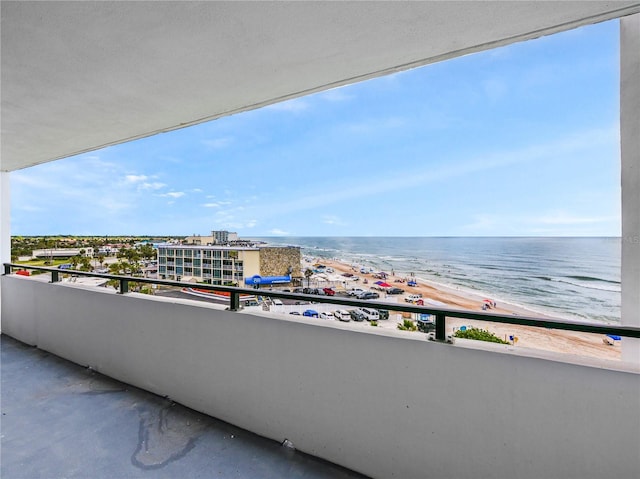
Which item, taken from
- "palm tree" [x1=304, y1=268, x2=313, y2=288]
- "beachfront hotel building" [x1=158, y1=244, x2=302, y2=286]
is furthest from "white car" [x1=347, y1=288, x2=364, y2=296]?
"beachfront hotel building" [x1=158, y1=244, x2=302, y2=286]

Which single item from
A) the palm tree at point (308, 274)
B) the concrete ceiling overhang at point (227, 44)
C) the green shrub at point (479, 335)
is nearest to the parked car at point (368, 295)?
the palm tree at point (308, 274)

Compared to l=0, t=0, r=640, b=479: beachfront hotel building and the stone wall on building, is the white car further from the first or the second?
the stone wall on building

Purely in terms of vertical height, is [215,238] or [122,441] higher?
[215,238]

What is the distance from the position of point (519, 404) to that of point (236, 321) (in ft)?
4.83

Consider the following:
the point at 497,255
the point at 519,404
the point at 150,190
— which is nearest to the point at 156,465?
the point at 519,404

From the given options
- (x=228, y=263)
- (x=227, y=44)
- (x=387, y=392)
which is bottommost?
(x=387, y=392)

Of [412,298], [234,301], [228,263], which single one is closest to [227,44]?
[228,263]

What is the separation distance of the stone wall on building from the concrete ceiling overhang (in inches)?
42.3

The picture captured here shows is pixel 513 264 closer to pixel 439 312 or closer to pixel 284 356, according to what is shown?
pixel 439 312

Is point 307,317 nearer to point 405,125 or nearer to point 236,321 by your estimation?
point 236,321

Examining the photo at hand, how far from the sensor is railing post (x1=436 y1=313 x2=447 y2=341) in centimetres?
123

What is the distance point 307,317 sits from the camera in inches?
61.5

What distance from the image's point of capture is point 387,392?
4.28 ft

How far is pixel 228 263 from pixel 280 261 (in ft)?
1.22
